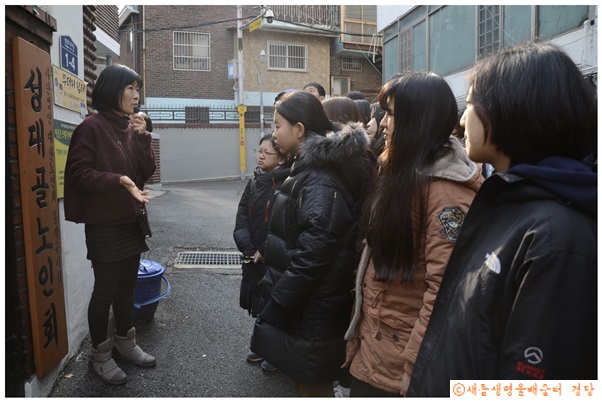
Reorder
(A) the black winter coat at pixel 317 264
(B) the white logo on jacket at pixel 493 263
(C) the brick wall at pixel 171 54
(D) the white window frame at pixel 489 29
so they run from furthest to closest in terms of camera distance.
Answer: (C) the brick wall at pixel 171 54 → (D) the white window frame at pixel 489 29 → (A) the black winter coat at pixel 317 264 → (B) the white logo on jacket at pixel 493 263

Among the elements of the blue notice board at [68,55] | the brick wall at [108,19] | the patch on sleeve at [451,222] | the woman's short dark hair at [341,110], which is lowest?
the patch on sleeve at [451,222]

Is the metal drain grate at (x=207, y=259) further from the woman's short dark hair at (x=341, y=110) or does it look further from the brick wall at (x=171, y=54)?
the brick wall at (x=171, y=54)

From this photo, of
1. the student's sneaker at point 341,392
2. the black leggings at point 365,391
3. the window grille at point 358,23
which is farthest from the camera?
the window grille at point 358,23

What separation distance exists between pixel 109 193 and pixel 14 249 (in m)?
0.67

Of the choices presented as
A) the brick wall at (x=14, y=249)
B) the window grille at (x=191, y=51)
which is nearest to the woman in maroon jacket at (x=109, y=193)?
the brick wall at (x=14, y=249)

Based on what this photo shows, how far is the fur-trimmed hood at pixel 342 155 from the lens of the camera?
2238mm

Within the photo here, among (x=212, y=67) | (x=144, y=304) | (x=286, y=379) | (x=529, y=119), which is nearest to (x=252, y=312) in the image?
(x=286, y=379)

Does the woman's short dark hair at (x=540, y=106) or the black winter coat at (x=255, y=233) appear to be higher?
the woman's short dark hair at (x=540, y=106)

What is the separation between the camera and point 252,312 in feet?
10.9

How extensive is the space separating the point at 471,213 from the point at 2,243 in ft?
6.08

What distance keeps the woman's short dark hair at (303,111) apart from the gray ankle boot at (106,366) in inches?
72.7

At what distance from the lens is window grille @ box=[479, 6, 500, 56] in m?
9.16

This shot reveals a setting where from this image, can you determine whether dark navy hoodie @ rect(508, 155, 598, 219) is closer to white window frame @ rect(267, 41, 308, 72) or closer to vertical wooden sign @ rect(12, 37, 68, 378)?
vertical wooden sign @ rect(12, 37, 68, 378)

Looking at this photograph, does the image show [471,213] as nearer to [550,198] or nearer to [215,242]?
[550,198]
